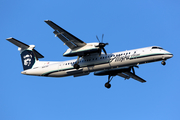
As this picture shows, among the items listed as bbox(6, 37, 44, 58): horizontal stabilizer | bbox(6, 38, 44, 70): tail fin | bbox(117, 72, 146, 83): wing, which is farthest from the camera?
bbox(117, 72, 146, 83): wing

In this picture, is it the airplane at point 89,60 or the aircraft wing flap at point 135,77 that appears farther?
the aircraft wing flap at point 135,77

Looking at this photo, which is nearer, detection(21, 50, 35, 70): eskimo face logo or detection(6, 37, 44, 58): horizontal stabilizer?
detection(6, 37, 44, 58): horizontal stabilizer

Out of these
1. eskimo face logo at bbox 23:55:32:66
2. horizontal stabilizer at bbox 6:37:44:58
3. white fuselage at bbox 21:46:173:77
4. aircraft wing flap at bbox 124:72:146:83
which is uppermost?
horizontal stabilizer at bbox 6:37:44:58

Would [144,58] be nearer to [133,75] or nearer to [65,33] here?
[133,75]

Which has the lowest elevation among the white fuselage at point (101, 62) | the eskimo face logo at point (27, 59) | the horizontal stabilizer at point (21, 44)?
the white fuselage at point (101, 62)

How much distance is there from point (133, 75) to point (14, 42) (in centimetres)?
1272

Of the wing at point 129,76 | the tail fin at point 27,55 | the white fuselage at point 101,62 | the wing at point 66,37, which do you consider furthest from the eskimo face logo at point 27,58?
the wing at point 129,76

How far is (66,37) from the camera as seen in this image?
2100cm

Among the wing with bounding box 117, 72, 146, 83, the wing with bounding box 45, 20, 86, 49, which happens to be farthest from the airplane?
the wing with bounding box 117, 72, 146, 83

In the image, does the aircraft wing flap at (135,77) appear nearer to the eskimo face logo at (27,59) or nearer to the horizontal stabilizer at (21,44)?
the horizontal stabilizer at (21,44)

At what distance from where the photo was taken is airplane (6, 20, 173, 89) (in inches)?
814

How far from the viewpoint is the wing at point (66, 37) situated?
19938 mm

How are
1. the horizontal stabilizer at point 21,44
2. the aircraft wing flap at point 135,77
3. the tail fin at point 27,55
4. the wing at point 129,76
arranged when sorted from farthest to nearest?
the wing at point 129,76, the aircraft wing flap at point 135,77, the tail fin at point 27,55, the horizontal stabilizer at point 21,44

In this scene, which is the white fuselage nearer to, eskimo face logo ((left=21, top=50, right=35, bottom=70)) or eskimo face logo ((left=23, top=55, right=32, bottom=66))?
eskimo face logo ((left=21, top=50, right=35, bottom=70))
